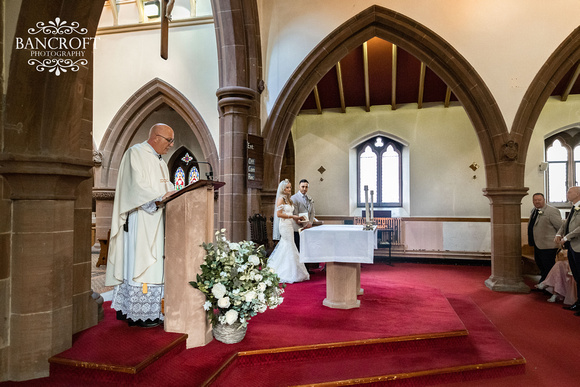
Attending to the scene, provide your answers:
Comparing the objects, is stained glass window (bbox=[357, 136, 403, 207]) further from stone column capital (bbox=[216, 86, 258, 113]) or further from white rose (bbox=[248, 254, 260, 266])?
white rose (bbox=[248, 254, 260, 266])

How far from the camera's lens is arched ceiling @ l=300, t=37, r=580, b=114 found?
8.91m

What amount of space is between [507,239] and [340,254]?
3.65 m

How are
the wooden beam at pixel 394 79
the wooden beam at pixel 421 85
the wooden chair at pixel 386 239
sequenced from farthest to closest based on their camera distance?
the wooden chair at pixel 386 239
the wooden beam at pixel 421 85
the wooden beam at pixel 394 79

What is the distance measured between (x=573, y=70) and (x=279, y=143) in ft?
20.9

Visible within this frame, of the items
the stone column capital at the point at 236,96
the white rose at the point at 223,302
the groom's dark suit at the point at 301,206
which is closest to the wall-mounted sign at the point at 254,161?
the stone column capital at the point at 236,96

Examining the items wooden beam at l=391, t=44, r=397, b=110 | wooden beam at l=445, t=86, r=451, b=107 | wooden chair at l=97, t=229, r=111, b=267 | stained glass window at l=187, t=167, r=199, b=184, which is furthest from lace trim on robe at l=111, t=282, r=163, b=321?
stained glass window at l=187, t=167, r=199, b=184

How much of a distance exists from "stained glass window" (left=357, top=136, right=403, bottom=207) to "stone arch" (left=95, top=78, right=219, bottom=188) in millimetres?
4452

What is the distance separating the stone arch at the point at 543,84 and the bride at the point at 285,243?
384cm

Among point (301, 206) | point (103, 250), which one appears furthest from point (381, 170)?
point (103, 250)

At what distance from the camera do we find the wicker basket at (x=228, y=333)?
3357 mm

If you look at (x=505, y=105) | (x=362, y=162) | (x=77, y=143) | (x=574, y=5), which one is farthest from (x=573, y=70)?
(x=77, y=143)

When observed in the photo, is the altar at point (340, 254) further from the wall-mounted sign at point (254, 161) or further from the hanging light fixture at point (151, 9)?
the hanging light fixture at point (151, 9)

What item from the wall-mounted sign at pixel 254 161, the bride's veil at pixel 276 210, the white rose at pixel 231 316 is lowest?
the white rose at pixel 231 316

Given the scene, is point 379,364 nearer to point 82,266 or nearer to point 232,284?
point 232,284
